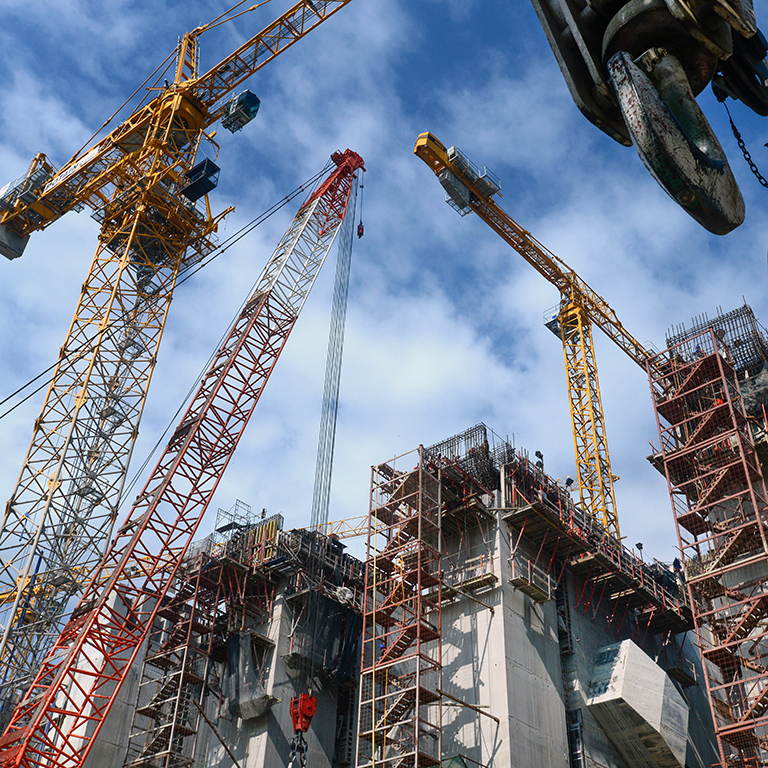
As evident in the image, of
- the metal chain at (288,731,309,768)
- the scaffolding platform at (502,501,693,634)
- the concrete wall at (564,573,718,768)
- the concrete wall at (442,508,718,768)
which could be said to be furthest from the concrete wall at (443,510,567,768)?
the metal chain at (288,731,309,768)

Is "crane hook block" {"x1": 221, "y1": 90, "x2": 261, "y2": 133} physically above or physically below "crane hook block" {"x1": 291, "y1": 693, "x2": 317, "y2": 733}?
above

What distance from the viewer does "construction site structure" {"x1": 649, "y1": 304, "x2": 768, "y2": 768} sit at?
4228cm

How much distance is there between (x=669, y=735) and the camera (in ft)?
156

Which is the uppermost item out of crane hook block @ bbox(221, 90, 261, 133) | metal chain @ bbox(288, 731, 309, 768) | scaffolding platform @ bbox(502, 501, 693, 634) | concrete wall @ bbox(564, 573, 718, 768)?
crane hook block @ bbox(221, 90, 261, 133)

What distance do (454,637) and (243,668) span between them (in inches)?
547

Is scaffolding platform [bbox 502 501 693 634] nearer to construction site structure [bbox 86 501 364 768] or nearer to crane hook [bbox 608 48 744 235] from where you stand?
construction site structure [bbox 86 501 364 768]

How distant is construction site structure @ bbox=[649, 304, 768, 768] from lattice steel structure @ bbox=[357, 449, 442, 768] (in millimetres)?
13138

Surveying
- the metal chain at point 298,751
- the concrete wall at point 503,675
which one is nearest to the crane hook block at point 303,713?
the metal chain at point 298,751

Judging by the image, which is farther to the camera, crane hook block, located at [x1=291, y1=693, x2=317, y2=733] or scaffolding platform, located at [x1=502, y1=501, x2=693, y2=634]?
scaffolding platform, located at [x1=502, y1=501, x2=693, y2=634]

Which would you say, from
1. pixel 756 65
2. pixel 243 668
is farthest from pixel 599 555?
pixel 756 65

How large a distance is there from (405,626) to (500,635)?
491 cm

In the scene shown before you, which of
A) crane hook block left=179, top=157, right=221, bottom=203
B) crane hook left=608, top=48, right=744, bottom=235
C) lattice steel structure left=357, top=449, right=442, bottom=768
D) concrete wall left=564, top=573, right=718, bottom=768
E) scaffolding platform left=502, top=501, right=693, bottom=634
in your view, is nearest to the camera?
crane hook left=608, top=48, right=744, bottom=235

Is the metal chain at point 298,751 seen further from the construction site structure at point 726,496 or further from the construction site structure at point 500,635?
the construction site structure at point 726,496

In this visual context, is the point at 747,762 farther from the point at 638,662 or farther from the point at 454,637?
the point at 454,637
